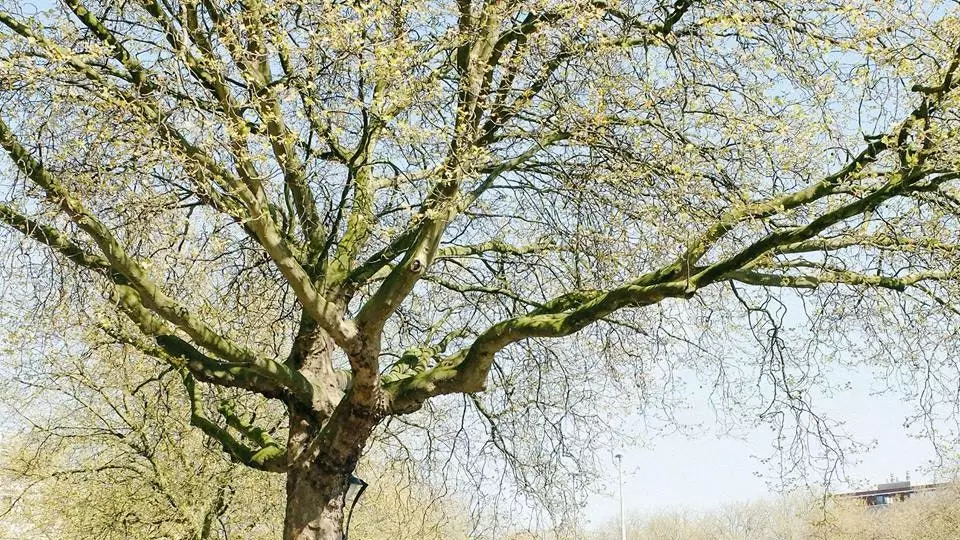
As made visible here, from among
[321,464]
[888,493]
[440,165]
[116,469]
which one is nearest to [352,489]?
[321,464]

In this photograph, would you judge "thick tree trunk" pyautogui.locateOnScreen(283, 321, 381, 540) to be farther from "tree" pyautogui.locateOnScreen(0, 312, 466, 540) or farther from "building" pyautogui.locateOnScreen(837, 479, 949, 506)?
"building" pyautogui.locateOnScreen(837, 479, 949, 506)

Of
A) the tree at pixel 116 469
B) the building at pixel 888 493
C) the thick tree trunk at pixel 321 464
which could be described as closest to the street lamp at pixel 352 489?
the thick tree trunk at pixel 321 464

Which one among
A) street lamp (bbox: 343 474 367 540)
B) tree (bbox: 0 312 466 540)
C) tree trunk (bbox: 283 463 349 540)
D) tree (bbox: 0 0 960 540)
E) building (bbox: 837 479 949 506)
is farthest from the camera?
building (bbox: 837 479 949 506)

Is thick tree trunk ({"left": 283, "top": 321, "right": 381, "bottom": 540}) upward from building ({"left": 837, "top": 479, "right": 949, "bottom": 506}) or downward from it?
downward

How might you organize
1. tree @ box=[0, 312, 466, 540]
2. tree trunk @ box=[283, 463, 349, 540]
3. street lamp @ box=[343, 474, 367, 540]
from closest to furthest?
1. tree trunk @ box=[283, 463, 349, 540]
2. street lamp @ box=[343, 474, 367, 540]
3. tree @ box=[0, 312, 466, 540]

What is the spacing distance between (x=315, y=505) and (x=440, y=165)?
3.19 m

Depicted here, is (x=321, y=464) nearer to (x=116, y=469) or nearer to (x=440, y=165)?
(x=440, y=165)

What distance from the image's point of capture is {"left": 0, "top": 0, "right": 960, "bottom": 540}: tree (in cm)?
597

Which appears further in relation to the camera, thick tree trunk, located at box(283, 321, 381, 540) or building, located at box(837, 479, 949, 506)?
building, located at box(837, 479, 949, 506)

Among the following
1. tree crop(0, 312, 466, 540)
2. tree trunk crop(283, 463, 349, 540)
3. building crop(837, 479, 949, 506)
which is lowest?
tree trunk crop(283, 463, 349, 540)

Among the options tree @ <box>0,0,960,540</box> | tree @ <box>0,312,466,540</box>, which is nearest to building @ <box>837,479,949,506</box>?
tree @ <box>0,312,466,540</box>

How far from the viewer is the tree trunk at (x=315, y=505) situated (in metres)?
7.48

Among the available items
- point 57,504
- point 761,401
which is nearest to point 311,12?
point 761,401

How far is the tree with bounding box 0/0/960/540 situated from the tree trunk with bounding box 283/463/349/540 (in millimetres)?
17
